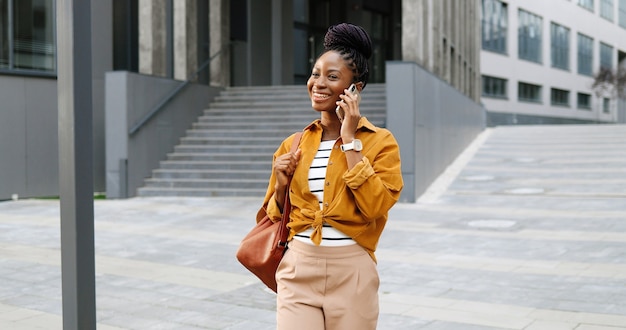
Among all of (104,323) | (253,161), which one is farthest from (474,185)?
(104,323)

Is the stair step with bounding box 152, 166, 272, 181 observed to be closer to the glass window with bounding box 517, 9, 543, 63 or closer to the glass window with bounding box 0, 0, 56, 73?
the glass window with bounding box 0, 0, 56, 73

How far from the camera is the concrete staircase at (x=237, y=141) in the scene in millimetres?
16094

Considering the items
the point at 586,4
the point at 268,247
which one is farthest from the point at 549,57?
the point at 268,247

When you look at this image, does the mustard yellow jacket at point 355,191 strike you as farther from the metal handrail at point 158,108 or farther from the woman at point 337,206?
the metal handrail at point 158,108

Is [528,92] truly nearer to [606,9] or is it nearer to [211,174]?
[606,9]

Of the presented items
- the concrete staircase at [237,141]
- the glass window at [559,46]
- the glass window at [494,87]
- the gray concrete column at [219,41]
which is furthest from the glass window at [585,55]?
the concrete staircase at [237,141]

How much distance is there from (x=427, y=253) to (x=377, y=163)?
6410 mm

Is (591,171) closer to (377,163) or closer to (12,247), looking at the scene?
(12,247)

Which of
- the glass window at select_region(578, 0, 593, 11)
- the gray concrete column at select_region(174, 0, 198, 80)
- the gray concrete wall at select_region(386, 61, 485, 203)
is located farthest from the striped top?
the glass window at select_region(578, 0, 593, 11)

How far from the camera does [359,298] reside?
2738 mm

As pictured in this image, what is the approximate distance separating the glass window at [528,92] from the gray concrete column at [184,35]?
34.8 meters

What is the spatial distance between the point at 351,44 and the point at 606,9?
6552cm

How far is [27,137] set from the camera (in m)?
16.6

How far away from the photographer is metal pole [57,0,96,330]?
9.62 ft
